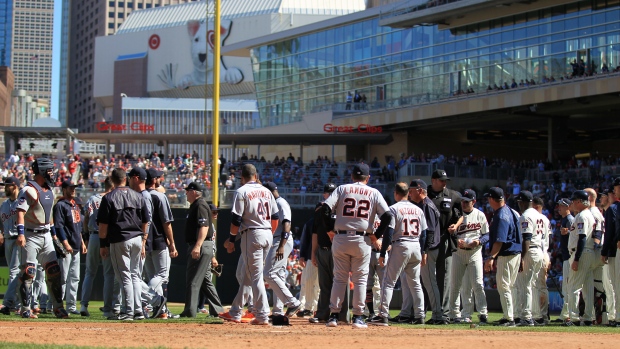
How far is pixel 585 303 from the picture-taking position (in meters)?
14.7

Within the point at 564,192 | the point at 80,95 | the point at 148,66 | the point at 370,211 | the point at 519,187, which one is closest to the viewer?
the point at 370,211

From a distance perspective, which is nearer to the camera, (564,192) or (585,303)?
(585,303)

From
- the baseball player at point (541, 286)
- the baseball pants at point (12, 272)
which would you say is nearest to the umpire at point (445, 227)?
the baseball player at point (541, 286)

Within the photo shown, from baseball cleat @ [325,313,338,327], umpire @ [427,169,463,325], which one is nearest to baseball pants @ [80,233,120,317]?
baseball cleat @ [325,313,338,327]

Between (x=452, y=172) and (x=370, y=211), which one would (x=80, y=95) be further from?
(x=370, y=211)

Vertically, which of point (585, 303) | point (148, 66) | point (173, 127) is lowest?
point (585, 303)

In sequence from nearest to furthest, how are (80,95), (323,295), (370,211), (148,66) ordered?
(370,211) → (323,295) → (148,66) → (80,95)

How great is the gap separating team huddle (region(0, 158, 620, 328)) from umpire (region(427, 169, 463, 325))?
0.7 inches

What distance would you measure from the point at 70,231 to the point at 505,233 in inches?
256

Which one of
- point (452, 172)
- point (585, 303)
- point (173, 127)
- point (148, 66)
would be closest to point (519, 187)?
point (452, 172)

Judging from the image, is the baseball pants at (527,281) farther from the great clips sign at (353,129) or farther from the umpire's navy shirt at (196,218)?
the great clips sign at (353,129)

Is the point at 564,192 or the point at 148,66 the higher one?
the point at 148,66

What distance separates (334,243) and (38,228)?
411cm

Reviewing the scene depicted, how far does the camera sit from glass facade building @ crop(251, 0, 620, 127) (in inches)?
1660
